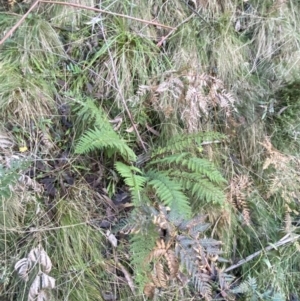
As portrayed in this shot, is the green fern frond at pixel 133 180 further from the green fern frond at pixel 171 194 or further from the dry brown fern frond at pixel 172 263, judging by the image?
the dry brown fern frond at pixel 172 263

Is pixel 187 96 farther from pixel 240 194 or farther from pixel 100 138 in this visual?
pixel 240 194

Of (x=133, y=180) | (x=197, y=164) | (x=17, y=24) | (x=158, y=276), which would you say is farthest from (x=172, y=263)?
(x=17, y=24)

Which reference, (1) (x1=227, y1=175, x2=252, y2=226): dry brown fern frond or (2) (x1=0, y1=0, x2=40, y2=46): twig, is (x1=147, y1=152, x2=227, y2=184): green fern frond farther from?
(2) (x1=0, y1=0, x2=40, y2=46): twig

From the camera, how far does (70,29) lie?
111 inches

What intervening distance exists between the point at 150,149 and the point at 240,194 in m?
0.63

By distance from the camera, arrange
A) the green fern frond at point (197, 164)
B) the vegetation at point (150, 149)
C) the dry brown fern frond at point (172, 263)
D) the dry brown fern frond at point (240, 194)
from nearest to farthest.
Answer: the dry brown fern frond at point (172, 263) → the vegetation at point (150, 149) → the green fern frond at point (197, 164) → the dry brown fern frond at point (240, 194)

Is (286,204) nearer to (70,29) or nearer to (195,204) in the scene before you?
(195,204)

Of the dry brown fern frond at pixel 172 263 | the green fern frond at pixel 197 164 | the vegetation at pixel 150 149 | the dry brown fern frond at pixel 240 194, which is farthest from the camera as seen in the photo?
the dry brown fern frond at pixel 240 194

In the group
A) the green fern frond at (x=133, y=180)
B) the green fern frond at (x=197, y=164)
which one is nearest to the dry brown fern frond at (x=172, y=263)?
the green fern frond at (x=133, y=180)

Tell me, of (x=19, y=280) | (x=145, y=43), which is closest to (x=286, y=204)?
(x=145, y=43)

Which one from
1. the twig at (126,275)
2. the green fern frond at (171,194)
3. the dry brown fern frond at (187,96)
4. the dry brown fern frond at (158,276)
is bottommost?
the twig at (126,275)

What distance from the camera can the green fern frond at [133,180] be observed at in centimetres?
241

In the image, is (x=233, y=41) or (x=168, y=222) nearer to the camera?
(x=168, y=222)

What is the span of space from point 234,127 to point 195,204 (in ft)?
1.94
